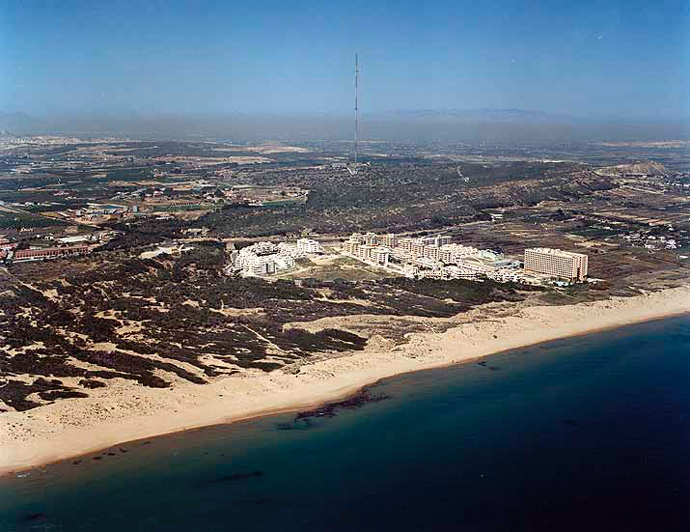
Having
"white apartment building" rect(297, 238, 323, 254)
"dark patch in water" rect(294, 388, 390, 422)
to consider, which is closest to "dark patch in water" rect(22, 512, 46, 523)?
"dark patch in water" rect(294, 388, 390, 422)

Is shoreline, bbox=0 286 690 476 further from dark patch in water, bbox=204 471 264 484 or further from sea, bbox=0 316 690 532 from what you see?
dark patch in water, bbox=204 471 264 484

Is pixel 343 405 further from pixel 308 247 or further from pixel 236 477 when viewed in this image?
pixel 308 247

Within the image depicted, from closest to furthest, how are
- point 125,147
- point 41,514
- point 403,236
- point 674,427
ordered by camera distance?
point 41,514 < point 674,427 < point 403,236 < point 125,147

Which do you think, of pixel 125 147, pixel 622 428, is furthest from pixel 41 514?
pixel 125 147

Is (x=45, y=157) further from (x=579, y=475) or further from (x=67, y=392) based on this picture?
(x=579, y=475)

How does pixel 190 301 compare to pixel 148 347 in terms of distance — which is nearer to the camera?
pixel 148 347

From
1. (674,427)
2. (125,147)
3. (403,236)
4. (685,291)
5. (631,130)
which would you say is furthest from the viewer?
(631,130)
